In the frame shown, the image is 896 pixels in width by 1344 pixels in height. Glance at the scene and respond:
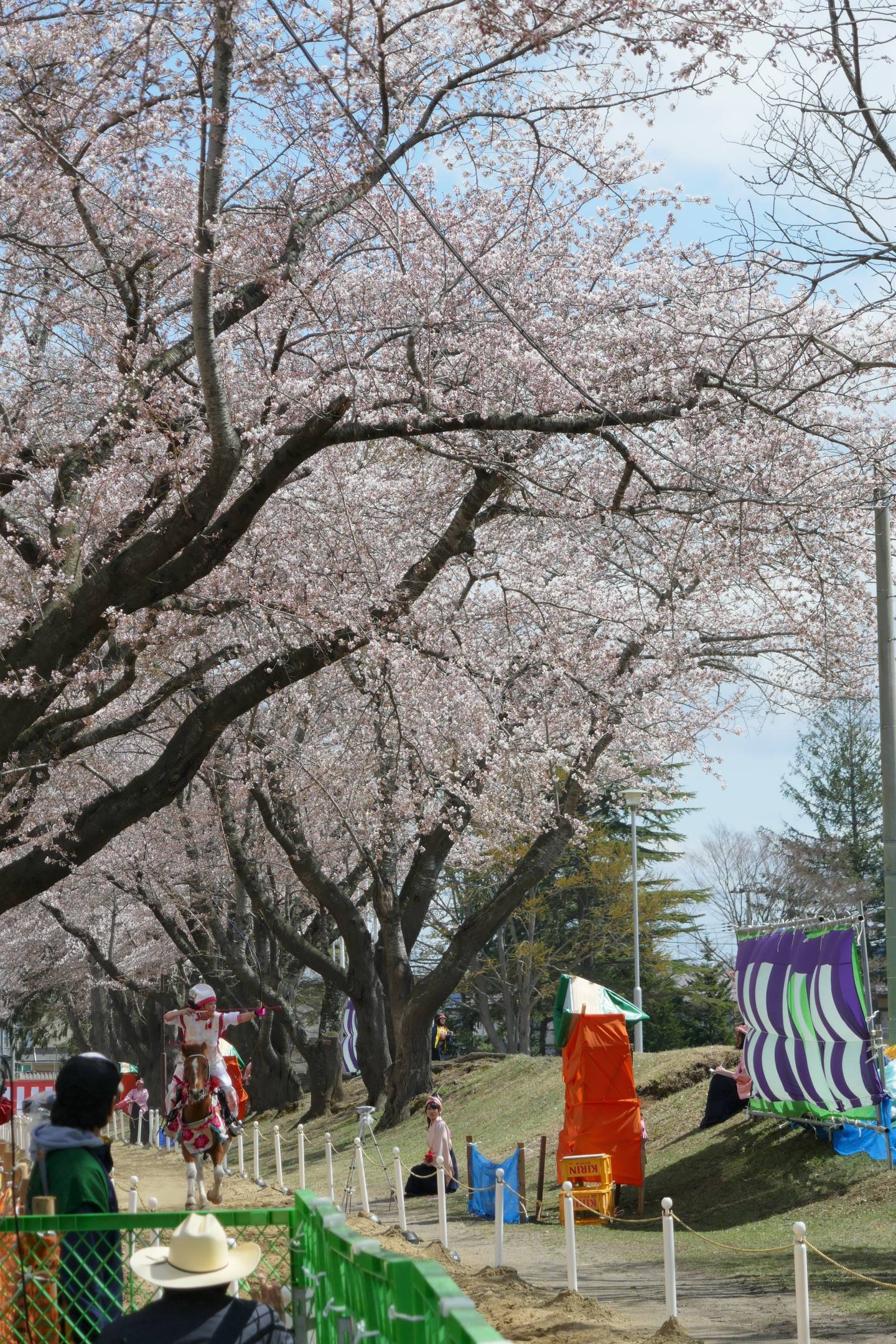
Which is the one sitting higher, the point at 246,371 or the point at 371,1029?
the point at 246,371

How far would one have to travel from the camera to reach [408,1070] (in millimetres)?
Answer: 24188

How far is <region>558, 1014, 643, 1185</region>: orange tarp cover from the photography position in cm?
1527

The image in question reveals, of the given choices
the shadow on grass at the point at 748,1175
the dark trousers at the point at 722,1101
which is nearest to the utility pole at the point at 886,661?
the shadow on grass at the point at 748,1175

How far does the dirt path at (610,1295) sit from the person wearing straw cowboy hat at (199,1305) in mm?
4694

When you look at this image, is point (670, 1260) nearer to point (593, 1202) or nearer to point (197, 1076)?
point (197, 1076)

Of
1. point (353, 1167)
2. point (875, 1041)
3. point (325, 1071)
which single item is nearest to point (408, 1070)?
point (353, 1167)

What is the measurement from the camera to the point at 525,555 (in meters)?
19.3

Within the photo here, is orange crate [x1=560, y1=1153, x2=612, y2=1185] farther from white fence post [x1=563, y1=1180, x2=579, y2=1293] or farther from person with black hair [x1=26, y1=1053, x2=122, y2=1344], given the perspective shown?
person with black hair [x1=26, y1=1053, x2=122, y2=1344]

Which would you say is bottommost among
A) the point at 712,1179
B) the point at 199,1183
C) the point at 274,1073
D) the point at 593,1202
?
the point at 274,1073

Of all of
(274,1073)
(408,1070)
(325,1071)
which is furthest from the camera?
(274,1073)

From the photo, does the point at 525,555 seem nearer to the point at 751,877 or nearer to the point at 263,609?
the point at 263,609

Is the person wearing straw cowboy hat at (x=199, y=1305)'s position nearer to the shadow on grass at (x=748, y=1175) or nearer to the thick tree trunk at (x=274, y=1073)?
the shadow on grass at (x=748, y=1175)

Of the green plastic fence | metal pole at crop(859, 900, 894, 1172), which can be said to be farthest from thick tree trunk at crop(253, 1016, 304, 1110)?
the green plastic fence

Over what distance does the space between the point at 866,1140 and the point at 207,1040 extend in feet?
21.7
